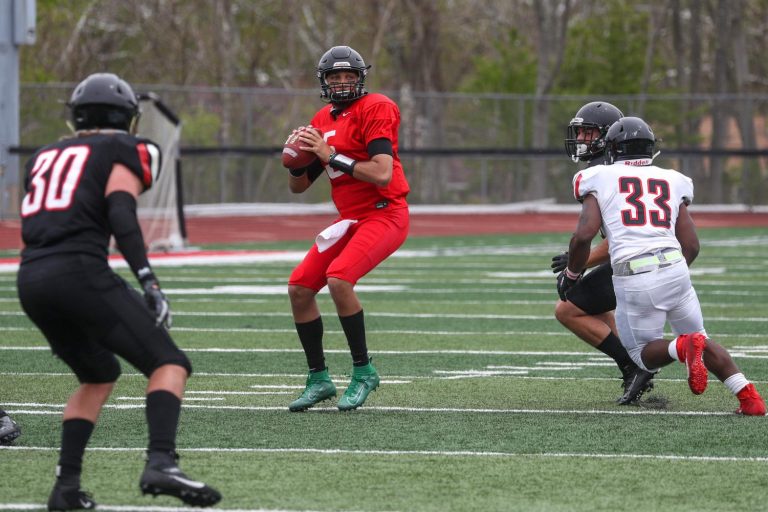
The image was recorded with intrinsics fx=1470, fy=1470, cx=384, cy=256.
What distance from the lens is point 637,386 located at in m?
7.75

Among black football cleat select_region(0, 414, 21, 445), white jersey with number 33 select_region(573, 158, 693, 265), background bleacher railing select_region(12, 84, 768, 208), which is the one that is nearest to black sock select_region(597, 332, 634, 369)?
white jersey with number 33 select_region(573, 158, 693, 265)

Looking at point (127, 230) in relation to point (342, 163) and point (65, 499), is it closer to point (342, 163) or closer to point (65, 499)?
point (65, 499)

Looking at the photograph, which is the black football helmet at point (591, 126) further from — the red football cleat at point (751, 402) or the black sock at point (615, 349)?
the red football cleat at point (751, 402)

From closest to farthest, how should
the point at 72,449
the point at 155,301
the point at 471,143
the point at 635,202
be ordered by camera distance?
the point at 155,301 → the point at 72,449 → the point at 635,202 → the point at 471,143

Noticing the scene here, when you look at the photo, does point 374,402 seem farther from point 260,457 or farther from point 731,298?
point 731,298

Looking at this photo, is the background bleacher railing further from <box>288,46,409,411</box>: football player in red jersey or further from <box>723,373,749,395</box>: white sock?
<box>723,373,749,395</box>: white sock

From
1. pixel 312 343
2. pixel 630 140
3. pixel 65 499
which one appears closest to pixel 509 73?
pixel 630 140

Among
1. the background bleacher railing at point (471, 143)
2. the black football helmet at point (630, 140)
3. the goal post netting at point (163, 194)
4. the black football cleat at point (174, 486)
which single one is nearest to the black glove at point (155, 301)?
the black football cleat at point (174, 486)

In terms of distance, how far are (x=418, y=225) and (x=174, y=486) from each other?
77.5 ft

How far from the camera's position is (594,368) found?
9.55 m

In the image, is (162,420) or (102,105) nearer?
(162,420)

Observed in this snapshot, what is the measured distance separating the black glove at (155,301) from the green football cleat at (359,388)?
257 cm

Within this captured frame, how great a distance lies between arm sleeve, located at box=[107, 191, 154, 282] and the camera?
16.6 ft

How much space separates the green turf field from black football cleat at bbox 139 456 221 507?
28 cm
